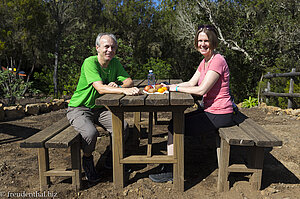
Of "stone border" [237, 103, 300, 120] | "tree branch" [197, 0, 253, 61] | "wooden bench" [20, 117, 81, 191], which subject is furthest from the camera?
"tree branch" [197, 0, 253, 61]

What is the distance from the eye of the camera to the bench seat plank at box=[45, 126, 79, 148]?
2156 mm

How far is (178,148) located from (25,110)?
4.74m

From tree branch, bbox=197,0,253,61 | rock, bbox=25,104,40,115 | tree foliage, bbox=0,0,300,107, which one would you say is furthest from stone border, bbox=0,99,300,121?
tree branch, bbox=197,0,253,61

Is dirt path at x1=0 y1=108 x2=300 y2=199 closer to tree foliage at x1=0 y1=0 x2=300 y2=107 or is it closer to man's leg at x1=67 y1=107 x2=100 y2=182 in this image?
man's leg at x1=67 y1=107 x2=100 y2=182

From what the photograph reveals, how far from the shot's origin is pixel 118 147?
2.44 metres

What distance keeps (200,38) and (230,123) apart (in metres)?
0.94

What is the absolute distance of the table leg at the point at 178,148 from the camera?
237 cm

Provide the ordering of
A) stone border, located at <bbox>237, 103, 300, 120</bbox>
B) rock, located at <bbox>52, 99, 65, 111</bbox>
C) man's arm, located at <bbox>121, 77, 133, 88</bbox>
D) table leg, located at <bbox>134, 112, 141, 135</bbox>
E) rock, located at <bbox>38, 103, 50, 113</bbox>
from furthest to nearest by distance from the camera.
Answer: rock, located at <bbox>52, 99, 65, 111</bbox>, rock, located at <bbox>38, 103, 50, 113</bbox>, stone border, located at <bbox>237, 103, 300, 120</bbox>, table leg, located at <bbox>134, 112, 141, 135</bbox>, man's arm, located at <bbox>121, 77, 133, 88</bbox>

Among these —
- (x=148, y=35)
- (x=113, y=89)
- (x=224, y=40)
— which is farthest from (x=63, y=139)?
(x=148, y=35)

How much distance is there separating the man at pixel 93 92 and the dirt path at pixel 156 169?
1.14ft

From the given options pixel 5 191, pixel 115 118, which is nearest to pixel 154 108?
pixel 115 118

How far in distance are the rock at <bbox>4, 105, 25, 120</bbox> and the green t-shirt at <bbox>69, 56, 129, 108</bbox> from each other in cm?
345

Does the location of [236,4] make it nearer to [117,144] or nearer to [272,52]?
[272,52]

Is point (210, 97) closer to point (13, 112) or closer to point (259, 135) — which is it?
point (259, 135)
